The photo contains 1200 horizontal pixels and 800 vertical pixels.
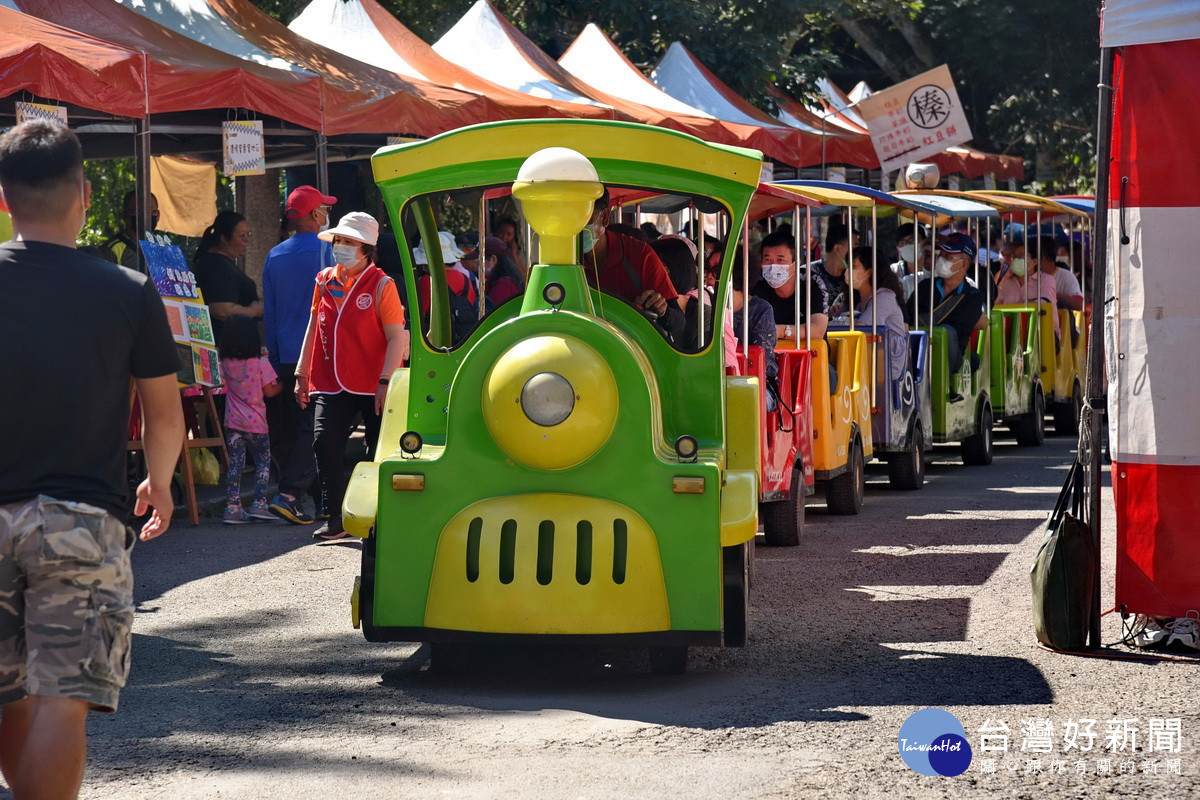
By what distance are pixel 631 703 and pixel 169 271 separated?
19.5ft

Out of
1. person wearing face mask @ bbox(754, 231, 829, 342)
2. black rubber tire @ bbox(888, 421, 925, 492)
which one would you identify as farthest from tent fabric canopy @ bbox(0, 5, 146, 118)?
black rubber tire @ bbox(888, 421, 925, 492)

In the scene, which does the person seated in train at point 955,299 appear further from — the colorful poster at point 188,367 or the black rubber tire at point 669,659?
the black rubber tire at point 669,659

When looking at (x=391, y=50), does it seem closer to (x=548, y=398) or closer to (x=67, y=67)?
(x=67, y=67)

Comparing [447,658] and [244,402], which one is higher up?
[244,402]

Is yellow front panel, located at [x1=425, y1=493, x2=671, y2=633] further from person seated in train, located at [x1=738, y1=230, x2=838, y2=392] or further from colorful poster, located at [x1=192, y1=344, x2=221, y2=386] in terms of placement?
colorful poster, located at [x1=192, y1=344, x2=221, y2=386]

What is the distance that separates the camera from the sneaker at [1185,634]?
6.65m

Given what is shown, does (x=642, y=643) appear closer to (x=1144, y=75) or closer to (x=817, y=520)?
(x=1144, y=75)

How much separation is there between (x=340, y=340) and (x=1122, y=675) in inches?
196

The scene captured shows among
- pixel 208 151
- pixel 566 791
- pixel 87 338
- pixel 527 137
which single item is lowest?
pixel 566 791

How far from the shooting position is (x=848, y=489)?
440 inches

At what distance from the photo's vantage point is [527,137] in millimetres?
6703

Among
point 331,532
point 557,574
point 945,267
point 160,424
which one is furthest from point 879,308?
point 160,424

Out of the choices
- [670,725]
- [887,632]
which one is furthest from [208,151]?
[670,725]

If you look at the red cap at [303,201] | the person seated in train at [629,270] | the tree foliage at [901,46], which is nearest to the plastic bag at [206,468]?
the red cap at [303,201]
